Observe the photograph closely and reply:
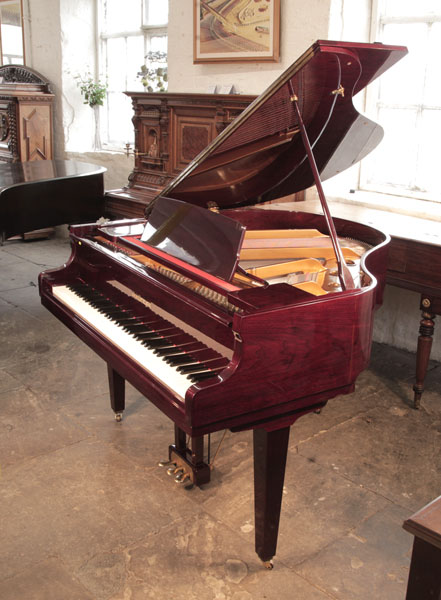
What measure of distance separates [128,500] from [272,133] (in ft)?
5.12

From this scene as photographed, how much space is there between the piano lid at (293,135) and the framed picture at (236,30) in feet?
5.94

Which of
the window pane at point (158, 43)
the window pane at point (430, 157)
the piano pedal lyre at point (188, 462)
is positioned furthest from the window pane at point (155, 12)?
the piano pedal lyre at point (188, 462)

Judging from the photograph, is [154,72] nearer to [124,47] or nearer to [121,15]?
[124,47]

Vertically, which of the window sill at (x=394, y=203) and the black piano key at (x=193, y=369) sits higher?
the window sill at (x=394, y=203)

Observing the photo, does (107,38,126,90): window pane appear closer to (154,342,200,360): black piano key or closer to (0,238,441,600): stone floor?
(0,238,441,600): stone floor

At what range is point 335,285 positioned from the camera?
7.76 feet

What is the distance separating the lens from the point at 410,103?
4281 mm

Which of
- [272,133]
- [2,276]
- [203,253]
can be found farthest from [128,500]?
[2,276]

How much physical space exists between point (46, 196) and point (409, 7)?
8.86 ft

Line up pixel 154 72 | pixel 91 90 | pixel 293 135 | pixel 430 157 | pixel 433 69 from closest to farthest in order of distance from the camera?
pixel 293 135
pixel 433 69
pixel 430 157
pixel 154 72
pixel 91 90

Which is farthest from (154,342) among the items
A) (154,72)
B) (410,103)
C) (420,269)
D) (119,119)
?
(119,119)

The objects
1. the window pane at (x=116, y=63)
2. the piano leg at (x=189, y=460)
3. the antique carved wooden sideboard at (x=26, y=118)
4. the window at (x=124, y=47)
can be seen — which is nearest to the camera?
the piano leg at (x=189, y=460)

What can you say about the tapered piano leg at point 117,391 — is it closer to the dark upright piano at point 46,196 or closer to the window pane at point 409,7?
the dark upright piano at point 46,196

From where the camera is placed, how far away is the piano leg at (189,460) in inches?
102
